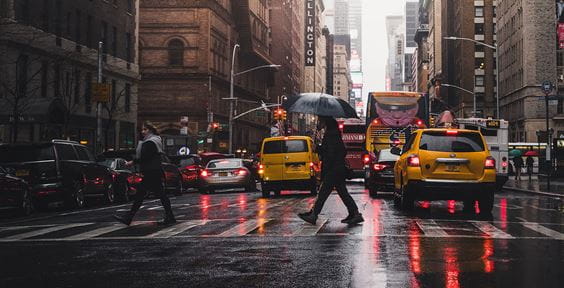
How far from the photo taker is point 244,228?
12.0 meters

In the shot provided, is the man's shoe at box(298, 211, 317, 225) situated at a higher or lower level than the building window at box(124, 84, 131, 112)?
lower

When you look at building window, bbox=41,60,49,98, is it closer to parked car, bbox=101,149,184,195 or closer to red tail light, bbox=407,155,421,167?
parked car, bbox=101,149,184,195

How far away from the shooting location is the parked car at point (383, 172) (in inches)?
866

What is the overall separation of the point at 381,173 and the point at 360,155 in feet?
51.5

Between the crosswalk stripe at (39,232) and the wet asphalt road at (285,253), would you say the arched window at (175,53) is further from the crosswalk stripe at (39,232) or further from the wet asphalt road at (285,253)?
the crosswalk stripe at (39,232)

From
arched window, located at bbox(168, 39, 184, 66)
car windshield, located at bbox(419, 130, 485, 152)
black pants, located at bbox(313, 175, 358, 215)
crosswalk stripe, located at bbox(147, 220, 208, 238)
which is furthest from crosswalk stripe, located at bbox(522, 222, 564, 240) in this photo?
arched window, located at bbox(168, 39, 184, 66)

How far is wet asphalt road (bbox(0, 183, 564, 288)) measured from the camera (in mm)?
6988

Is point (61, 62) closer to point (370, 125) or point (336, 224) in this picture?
point (370, 125)

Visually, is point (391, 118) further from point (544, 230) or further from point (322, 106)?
point (544, 230)

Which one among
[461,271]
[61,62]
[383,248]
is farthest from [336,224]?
[61,62]

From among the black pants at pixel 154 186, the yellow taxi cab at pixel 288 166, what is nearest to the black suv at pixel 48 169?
the black pants at pixel 154 186

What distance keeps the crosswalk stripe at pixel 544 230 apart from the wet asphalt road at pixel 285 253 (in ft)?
0.08

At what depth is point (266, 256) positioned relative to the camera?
8555 mm

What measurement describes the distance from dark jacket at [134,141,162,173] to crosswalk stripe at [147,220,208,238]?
116 cm
